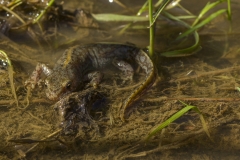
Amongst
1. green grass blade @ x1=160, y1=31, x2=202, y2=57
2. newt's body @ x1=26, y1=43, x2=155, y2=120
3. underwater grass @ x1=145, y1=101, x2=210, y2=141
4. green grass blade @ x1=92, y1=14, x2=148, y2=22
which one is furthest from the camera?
green grass blade @ x1=92, y1=14, x2=148, y2=22

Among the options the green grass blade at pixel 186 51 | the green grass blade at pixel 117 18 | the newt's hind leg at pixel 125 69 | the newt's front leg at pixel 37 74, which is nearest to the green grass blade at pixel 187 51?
the green grass blade at pixel 186 51

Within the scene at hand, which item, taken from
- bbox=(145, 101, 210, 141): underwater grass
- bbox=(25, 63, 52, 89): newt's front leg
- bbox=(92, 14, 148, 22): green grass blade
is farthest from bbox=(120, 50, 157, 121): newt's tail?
bbox=(25, 63, 52, 89): newt's front leg

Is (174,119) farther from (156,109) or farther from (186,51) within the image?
(186,51)

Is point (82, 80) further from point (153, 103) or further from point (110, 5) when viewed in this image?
point (110, 5)

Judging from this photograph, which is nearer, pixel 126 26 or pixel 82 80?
pixel 82 80

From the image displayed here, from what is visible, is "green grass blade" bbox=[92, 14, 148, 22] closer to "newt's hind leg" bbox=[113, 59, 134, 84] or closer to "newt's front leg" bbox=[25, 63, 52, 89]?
"newt's hind leg" bbox=[113, 59, 134, 84]

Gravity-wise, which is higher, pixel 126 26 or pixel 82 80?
pixel 126 26

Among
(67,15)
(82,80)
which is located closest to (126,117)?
(82,80)
